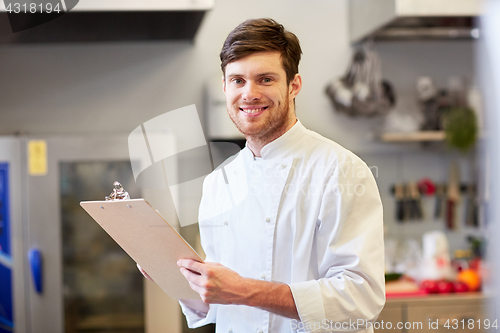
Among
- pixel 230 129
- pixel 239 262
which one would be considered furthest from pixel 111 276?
pixel 239 262

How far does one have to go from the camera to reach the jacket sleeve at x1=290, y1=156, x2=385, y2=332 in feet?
3.01

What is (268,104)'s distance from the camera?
982 mm

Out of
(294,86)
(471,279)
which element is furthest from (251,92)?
(471,279)

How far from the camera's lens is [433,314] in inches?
80.0

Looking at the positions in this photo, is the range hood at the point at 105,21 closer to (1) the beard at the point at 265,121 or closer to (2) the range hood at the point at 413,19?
(2) the range hood at the point at 413,19

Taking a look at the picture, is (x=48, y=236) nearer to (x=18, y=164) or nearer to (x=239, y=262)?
(x=18, y=164)

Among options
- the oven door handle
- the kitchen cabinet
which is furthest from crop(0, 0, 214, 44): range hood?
the kitchen cabinet

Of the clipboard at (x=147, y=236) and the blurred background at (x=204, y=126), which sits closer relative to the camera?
the clipboard at (x=147, y=236)

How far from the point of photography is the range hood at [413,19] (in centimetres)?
196

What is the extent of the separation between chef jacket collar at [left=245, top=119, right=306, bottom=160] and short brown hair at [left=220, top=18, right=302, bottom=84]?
0.12 metres

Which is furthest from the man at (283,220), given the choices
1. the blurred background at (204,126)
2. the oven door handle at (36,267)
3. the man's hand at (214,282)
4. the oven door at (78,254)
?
the oven door handle at (36,267)

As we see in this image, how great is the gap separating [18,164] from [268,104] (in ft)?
4.61

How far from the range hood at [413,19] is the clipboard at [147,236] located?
149 centimetres

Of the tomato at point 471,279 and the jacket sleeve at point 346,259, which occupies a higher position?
the jacket sleeve at point 346,259
